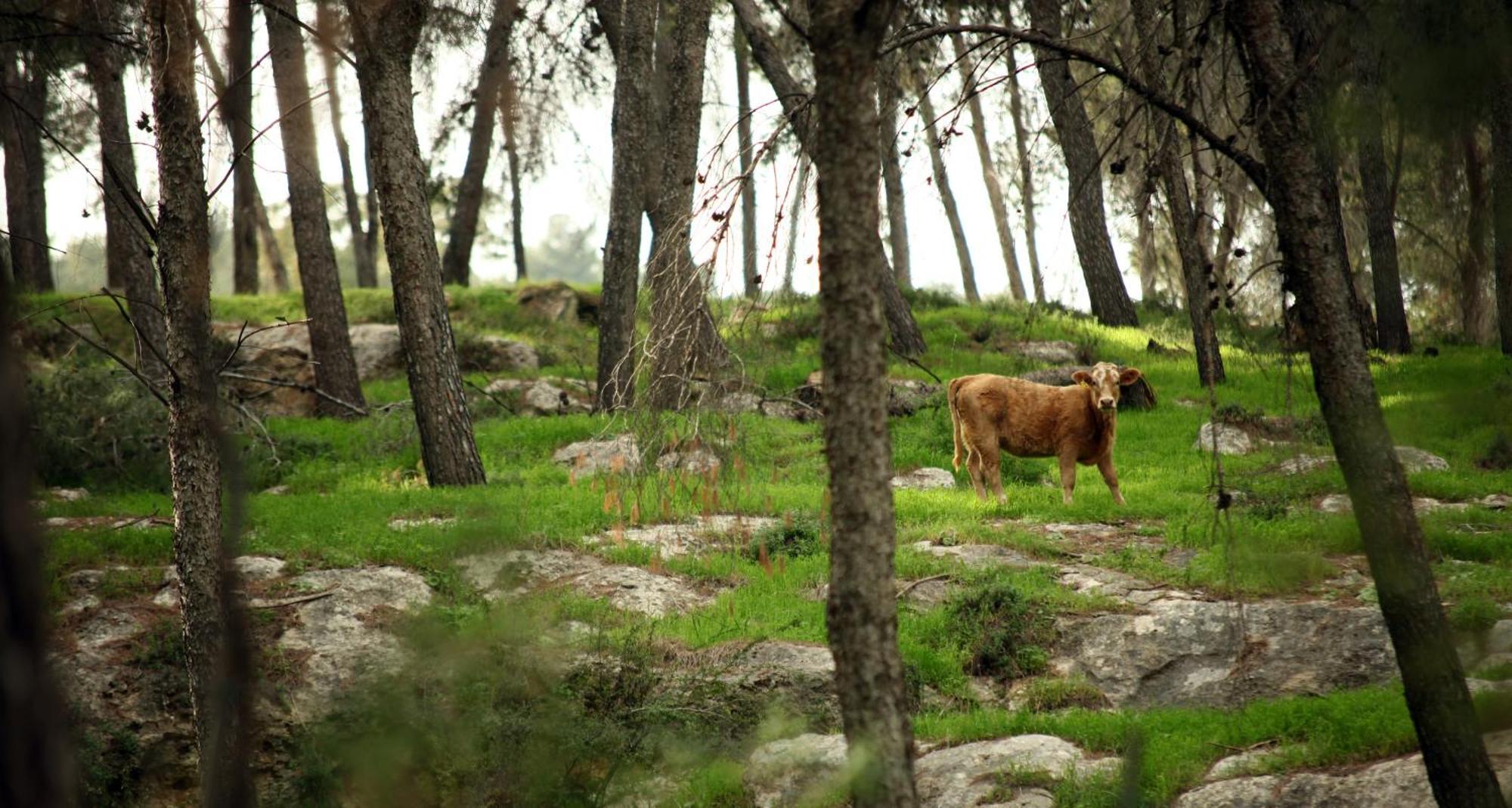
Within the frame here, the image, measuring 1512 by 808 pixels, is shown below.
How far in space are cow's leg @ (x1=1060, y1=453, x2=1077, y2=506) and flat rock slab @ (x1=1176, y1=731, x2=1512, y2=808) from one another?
6.31 meters

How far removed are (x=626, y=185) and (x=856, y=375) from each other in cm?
1404

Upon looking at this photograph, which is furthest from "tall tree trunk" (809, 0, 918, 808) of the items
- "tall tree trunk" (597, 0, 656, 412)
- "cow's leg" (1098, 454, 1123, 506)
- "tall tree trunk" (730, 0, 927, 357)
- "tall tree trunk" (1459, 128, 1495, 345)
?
"tall tree trunk" (597, 0, 656, 412)

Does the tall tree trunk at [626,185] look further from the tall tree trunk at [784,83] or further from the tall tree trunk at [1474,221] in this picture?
the tall tree trunk at [1474,221]

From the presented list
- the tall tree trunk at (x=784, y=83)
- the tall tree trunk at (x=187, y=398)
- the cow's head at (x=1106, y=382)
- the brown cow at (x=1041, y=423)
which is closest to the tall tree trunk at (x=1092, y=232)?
the tall tree trunk at (x=784, y=83)

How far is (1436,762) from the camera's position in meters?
5.06

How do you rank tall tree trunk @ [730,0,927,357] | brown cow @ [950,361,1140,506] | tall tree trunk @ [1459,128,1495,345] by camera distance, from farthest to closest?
tall tree trunk @ [730,0,927,357], brown cow @ [950,361,1140,506], tall tree trunk @ [1459,128,1495,345]

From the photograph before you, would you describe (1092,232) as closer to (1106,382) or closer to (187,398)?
(1106,382)

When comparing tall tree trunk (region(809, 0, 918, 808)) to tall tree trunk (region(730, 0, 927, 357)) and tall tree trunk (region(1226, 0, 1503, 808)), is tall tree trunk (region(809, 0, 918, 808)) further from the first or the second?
tall tree trunk (region(730, 0, 927, 357))

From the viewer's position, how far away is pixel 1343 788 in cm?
615

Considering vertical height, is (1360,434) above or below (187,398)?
below

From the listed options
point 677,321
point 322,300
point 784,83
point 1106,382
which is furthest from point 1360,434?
point 322,300

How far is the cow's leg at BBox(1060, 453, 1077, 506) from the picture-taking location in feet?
41.4

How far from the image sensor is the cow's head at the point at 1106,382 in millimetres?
12117

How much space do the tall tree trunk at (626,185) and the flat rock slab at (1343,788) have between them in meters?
12.2
